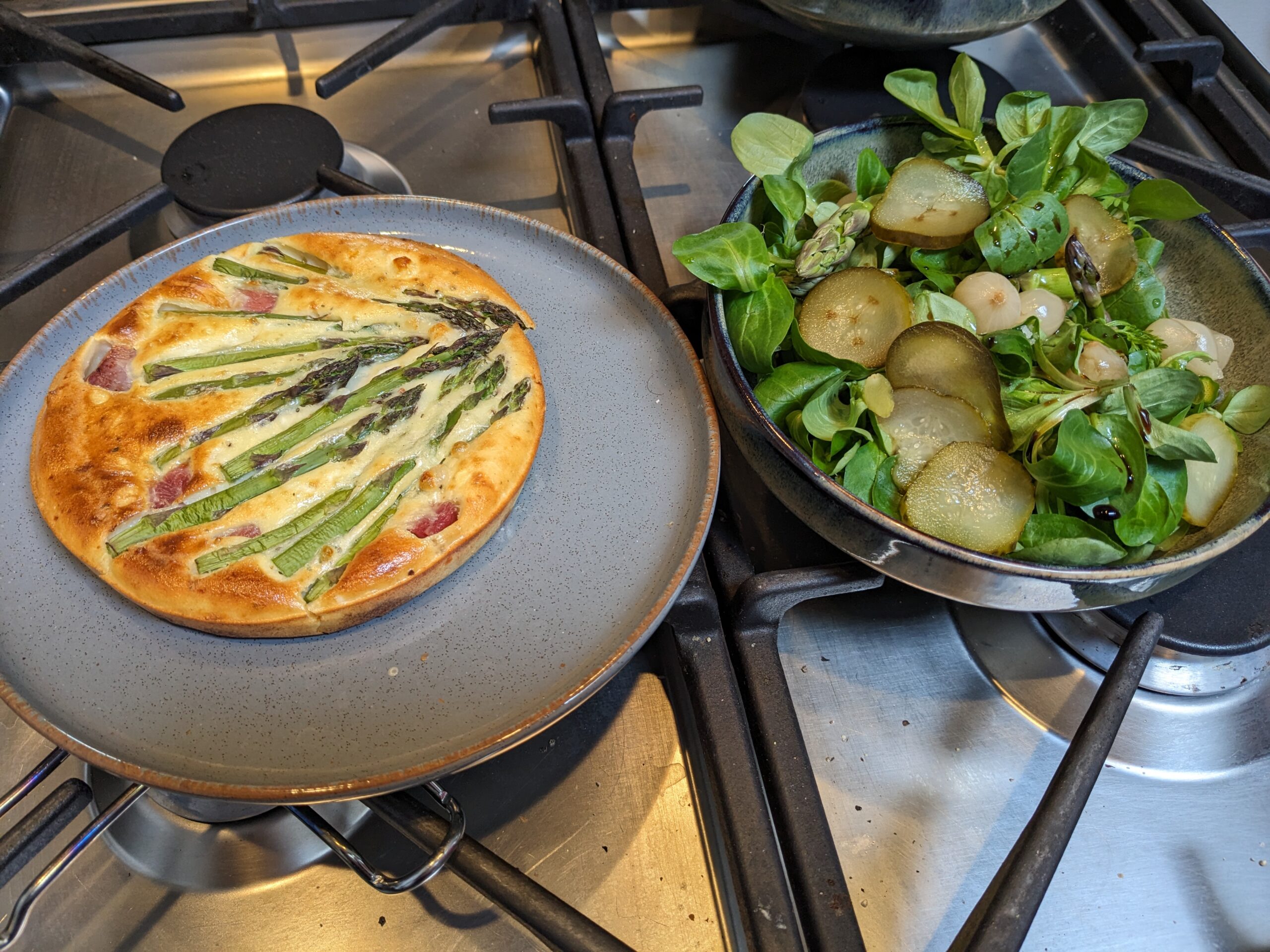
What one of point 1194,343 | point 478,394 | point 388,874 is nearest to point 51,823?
point 388,874

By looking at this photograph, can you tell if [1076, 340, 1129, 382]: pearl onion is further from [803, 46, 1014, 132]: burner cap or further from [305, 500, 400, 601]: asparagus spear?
[305, 500, 400, 601]: asparagus spear

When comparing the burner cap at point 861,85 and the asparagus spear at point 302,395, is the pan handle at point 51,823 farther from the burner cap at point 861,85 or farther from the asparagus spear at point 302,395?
the burner cap at point 861,85

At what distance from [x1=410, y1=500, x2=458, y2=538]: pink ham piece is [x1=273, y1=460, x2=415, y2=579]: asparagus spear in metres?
0.08

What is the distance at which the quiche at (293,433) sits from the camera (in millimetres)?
1169

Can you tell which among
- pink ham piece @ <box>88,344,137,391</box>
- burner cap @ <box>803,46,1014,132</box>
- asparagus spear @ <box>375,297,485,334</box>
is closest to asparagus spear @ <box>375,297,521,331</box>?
asparagus spear @ <box>375,297,485,334</box>

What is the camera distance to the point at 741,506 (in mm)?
1445

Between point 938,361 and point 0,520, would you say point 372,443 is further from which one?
point 938,361

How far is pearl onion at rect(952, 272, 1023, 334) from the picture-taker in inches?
50.7

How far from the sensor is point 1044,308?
4.34 ft

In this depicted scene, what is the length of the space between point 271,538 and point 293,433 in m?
0.18

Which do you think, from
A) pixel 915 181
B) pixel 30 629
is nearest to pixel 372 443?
pixel 30 629

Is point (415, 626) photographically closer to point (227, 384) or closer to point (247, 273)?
point (227, 384)

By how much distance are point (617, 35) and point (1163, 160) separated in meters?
1.32

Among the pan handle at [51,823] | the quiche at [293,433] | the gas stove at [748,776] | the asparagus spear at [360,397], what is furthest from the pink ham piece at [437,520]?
the pan handle at [51,823]
